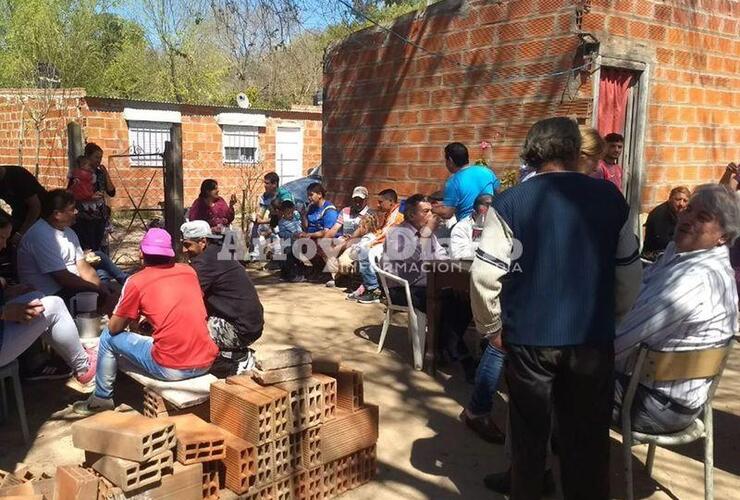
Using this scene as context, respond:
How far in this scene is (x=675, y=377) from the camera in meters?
2.83

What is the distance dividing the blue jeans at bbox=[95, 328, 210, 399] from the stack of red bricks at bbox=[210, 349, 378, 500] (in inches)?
22.7

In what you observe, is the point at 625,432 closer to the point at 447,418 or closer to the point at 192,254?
the point at 447,418

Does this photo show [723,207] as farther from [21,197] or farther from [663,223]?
[21,197]

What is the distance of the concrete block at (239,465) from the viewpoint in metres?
2.81

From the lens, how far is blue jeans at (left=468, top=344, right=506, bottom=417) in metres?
3.61

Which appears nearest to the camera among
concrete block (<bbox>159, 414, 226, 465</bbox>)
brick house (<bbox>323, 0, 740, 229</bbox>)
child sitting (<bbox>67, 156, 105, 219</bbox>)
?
concrete block (<bbox>159, 414, 226, 465</bbox>)

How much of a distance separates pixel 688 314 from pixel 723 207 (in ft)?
1.80

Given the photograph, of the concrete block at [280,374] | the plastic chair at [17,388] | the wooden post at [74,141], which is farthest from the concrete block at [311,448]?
the wooden post at [74,141]

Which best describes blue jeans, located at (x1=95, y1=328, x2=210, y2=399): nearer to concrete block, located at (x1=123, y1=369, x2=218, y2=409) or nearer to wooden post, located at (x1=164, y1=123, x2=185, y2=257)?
concrete block, located at (x1=123, y1=369, x2=218, y2=409)

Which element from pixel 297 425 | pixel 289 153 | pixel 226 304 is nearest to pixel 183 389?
pixel 226 304

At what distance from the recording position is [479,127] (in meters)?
7.52

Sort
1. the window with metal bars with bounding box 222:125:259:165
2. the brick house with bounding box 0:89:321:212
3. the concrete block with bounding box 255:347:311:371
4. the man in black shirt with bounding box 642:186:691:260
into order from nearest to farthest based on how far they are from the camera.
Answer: the concrete block with bounding box 255:347:311:371, the man in black shirt with bounding box 642:186:691:260, the brick house with bounding box 0:89:321:212, the window with metal bars with bounding box 222:125:259:165

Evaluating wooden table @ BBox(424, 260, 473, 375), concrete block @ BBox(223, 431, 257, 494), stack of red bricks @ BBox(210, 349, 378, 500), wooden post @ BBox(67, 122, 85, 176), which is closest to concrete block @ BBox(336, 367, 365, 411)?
stack of red bricks @ BBox(210, 349, 378, 500)

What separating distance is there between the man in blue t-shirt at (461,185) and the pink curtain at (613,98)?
1.62m
